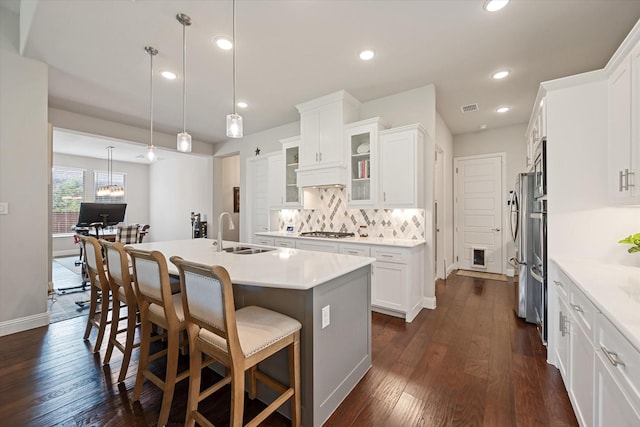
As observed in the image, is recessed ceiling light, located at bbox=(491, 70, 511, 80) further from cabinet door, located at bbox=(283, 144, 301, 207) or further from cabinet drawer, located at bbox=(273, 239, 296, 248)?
cabinet drawer, located at bbox=(273, 239, 296, 248)

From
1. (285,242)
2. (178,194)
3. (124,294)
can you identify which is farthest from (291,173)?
(178,194)

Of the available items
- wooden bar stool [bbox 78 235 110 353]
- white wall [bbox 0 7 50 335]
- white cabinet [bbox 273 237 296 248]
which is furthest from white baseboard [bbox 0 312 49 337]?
white cabinet [bbox 273 237 296 248]

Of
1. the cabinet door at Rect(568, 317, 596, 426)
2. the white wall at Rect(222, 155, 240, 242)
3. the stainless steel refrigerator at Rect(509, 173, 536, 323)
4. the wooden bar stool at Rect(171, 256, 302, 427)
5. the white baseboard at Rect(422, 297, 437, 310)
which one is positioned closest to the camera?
the wooden bar stool at Rect(171, 256, 302, 427)

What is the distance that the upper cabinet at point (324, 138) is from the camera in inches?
149

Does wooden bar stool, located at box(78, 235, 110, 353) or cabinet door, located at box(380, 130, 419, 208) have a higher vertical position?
cabinet door, located at box(380, 130, 419, 208)

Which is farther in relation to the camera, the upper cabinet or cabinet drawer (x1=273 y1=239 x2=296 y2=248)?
cabinet drawer (x1=273 y1=239 x2=296 y2=248)

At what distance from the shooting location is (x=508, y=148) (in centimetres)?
522

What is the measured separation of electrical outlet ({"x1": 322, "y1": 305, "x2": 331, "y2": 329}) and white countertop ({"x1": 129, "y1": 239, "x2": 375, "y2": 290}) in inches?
8.8

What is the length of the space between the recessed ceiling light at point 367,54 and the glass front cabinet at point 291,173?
188 cm

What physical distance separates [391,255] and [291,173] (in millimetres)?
2298

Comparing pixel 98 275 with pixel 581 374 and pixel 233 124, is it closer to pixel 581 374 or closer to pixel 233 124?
pixel 233 124

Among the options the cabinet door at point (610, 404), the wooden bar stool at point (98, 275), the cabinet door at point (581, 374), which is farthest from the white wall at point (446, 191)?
the wooden bar stool at point (98, 275)

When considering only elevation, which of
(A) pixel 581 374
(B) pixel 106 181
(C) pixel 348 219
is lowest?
(A) pixel 581 374

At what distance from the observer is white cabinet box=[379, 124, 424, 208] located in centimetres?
332
